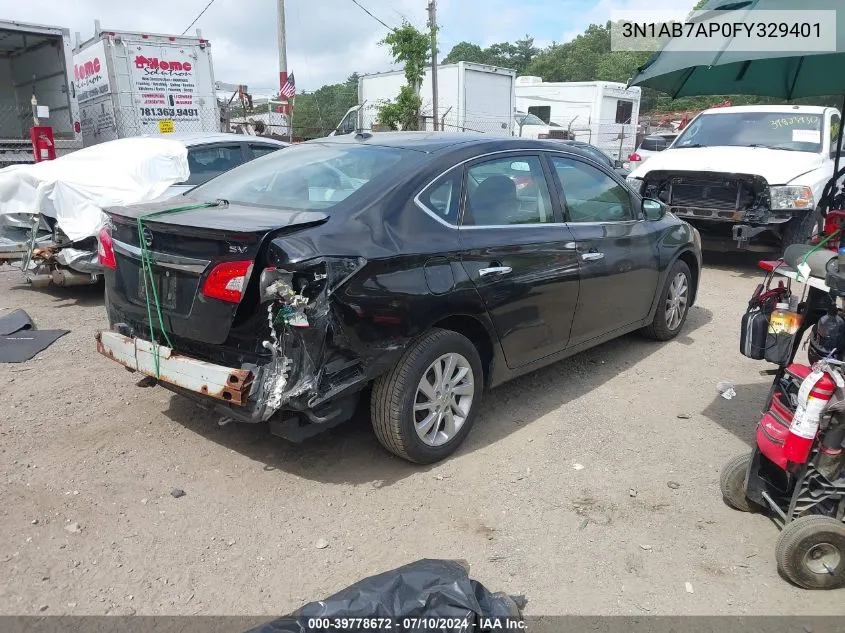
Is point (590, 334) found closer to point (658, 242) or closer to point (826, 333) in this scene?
point (658, 242)

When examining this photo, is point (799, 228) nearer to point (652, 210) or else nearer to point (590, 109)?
point (652, 210)

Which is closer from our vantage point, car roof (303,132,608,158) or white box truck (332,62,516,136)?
car roof (303,132,608,158)

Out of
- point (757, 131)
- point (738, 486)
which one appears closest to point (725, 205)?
point (757, 131)

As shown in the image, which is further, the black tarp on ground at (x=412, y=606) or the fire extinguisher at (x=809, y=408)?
the fire extinguisher at (x=809, y=408)

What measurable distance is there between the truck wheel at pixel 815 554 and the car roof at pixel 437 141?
2.52 metres

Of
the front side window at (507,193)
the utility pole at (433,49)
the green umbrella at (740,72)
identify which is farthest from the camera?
the utility pole at (433,49)

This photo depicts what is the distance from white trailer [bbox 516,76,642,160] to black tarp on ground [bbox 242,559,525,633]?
21.1 m

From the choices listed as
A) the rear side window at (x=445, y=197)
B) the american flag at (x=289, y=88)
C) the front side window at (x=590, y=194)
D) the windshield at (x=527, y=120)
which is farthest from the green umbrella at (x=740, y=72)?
the windshield at (x=527, y=120)

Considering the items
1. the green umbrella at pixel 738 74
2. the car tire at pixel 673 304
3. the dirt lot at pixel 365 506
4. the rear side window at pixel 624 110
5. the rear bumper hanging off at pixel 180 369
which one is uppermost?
the rear side window at pixel 624 110

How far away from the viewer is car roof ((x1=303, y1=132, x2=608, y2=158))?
3.88 metres

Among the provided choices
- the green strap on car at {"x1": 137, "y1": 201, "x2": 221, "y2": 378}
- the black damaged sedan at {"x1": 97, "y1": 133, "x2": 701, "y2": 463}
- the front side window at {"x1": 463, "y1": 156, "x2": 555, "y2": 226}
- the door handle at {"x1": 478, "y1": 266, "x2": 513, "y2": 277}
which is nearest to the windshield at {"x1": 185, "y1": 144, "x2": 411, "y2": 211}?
the black damaged sedan at {"x1": 97, "y1": 133, "x2": 701, "y2": 463}

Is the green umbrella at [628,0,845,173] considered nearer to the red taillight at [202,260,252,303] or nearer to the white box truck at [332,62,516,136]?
the red taillight at [202,260,252,303]

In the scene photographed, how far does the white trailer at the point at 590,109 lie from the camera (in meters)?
22.4

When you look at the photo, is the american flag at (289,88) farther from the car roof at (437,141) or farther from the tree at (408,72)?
the car roof at (437,141)
